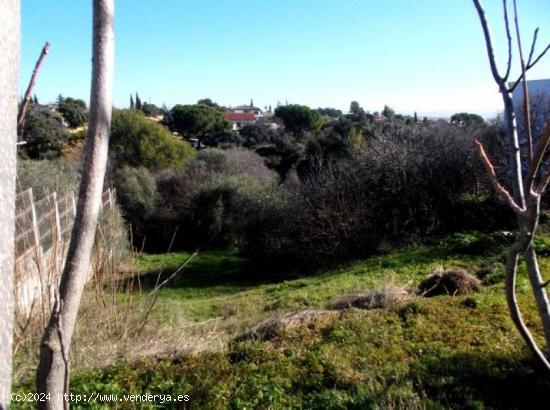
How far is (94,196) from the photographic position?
1.28m

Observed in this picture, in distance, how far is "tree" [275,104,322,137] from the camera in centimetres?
3947

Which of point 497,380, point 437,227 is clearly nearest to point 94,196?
point 497,380

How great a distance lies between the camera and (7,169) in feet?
2.67

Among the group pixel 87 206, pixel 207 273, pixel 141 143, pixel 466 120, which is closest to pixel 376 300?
pixel 87 206

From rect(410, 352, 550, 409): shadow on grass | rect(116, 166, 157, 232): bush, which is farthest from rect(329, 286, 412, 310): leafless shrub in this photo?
rect(116, 166, 157, 232): bush

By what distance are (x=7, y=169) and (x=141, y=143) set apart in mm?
26938

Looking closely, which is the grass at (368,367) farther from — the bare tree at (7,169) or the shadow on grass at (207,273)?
the shadow on grass at (207,273)

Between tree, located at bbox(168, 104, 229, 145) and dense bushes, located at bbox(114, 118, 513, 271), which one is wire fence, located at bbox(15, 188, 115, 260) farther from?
tree, located at bbox(168, 104, 229, 145)

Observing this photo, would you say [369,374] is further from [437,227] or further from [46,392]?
[437,227]

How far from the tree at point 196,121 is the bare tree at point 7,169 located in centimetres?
3742

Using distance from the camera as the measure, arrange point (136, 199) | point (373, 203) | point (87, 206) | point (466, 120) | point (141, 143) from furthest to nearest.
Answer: point (141, 143)
point (136, 199)
point (466, 120)
point (373, 203)
point (87, 206)

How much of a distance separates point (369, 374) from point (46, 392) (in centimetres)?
225

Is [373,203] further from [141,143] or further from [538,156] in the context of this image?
[141,143]

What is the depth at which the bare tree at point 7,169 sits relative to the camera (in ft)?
2.62
